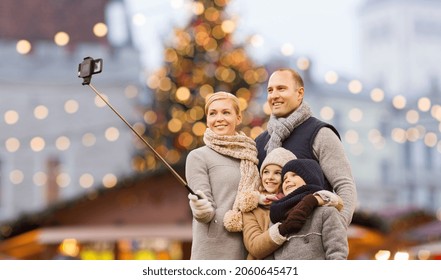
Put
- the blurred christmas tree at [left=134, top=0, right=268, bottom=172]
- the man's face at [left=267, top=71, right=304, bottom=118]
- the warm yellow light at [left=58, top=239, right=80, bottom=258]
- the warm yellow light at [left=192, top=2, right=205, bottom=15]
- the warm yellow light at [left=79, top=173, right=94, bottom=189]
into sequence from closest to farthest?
the man's face at [left=267, top=71, right=304, bottom=118] < the warm yellow light at [left=58, top=239, right=80, bottom=258] < the blurred christmas tree at [left=134, top=0, right=268, bottom=172] < the warm yellow light at [left=192, top=2, right=205, bottom=15] < the warm yellow light at [left=79, top=173, right=94, bottom=189]

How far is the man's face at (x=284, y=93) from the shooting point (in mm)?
3518

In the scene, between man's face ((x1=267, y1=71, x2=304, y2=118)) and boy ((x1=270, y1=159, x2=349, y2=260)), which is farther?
man's face ((x1=267, y1=71, x2=304, y2=118))

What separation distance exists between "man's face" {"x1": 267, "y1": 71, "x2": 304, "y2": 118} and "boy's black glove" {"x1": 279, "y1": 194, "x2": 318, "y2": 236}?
0.35 m

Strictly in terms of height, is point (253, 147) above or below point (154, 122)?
below

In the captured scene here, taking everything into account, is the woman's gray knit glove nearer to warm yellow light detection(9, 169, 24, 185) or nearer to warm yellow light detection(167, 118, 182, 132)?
warm yellow light detection(167, 118, 182, 132)

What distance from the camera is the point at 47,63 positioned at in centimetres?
1880

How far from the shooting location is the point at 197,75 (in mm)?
11180

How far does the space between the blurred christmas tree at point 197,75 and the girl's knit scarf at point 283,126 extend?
7284 mm

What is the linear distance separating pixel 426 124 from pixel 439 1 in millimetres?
6241

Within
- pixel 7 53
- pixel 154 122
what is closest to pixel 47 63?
pixel 7 53

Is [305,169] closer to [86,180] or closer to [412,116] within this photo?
[86,180]

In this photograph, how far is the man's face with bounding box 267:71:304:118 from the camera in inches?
138

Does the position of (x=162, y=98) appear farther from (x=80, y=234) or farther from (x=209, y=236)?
(x=209, y=236)

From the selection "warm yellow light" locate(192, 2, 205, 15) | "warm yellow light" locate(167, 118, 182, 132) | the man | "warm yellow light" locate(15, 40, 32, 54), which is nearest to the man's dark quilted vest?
the man
